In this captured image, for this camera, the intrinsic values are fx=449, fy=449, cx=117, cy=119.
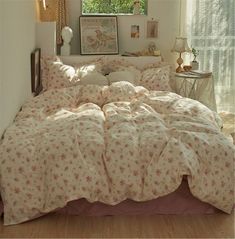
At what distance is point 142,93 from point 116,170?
161 centimetres

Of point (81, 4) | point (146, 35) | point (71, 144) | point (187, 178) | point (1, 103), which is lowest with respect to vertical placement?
point (187, 178)

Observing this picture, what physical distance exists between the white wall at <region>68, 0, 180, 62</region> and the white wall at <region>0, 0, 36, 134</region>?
873 mm

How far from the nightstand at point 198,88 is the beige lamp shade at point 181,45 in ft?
Answer: 1.15

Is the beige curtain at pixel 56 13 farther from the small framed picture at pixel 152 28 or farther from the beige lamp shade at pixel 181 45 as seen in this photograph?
the beige lamp shade at pixel 181 45

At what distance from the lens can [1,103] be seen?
3119 millimetres

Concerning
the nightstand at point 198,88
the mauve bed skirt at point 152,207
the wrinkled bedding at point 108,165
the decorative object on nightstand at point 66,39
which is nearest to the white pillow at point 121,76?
the nightstand at point 198,88

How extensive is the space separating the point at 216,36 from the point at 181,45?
1.97 feet

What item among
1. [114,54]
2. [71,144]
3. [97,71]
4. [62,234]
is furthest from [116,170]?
[114,54]

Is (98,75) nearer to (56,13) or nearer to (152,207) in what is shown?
(56,13)

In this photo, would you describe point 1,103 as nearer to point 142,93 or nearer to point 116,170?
point 116,170

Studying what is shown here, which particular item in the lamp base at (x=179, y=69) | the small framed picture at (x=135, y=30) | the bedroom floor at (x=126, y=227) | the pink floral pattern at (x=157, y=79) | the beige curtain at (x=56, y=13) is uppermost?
the beige curtain at (x=56, y=13)

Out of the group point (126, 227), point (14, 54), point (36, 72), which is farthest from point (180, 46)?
point (126, 227)

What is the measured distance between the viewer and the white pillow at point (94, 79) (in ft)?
15.4

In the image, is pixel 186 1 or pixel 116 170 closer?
pixel 116 170
